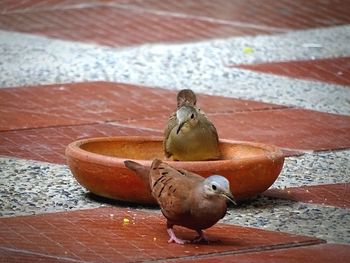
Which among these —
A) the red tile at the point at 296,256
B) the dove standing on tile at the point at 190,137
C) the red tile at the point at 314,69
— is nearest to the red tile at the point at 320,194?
the dove standing on tile at the point at 190,137

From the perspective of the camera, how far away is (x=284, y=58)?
1098cm

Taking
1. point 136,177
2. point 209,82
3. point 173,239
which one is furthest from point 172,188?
point 209,82

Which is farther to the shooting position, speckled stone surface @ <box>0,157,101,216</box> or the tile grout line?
speckled stone surface @ <box>0,157,101,216</box>

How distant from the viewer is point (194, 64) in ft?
35.2

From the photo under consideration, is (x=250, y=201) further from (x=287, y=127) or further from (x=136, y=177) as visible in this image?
(x=287, y=127)

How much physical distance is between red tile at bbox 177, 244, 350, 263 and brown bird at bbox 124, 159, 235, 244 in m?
0.21

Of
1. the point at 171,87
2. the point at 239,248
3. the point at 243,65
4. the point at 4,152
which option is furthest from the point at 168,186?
the point at 243,65

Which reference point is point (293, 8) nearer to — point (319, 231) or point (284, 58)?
point (284, 58)

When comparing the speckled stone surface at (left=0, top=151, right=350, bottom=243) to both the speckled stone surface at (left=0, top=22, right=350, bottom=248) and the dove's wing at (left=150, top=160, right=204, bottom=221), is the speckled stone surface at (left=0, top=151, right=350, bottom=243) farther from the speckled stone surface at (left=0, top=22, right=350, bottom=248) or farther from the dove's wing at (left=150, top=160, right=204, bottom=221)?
the dove's wing at (left=150, top=160, right=204, bottom=221)

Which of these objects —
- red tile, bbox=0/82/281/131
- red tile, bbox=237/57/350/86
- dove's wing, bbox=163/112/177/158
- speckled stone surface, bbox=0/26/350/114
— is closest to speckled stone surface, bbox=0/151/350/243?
dove's wing, bbox=163/112/177/158

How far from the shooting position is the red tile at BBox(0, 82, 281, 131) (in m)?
8.97

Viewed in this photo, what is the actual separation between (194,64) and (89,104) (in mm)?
1540

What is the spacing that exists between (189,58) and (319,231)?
485cm

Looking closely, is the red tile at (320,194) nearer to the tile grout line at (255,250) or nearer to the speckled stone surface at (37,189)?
the tile grout line at (255,250)
